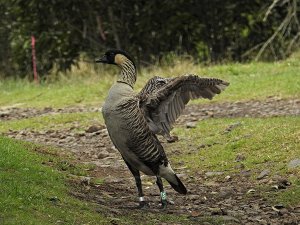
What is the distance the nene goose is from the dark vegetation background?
57.4ft

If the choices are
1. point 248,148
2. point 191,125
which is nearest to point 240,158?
Answer: point 248,148

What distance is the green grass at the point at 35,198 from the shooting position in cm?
691

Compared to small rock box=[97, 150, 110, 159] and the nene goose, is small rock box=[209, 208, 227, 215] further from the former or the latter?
small rock box=[97, 150, 110, 159]

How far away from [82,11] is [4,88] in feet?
15.2

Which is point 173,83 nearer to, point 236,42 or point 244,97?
point 244,97

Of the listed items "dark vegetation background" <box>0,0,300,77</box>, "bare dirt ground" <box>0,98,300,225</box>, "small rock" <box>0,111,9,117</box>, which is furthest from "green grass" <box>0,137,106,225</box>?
"dark vegetation background" <box>0,0,300,77</box>

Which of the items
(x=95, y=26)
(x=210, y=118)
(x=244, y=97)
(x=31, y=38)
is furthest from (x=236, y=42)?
(x=210, y=118)

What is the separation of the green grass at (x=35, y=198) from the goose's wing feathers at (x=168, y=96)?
4.18 feet

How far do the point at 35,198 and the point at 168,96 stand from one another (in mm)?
1978

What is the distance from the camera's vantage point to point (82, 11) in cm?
2753

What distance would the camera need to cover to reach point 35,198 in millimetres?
7562

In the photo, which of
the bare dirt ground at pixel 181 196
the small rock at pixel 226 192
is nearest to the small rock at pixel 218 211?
the bare dirt ground at pixel 181 196

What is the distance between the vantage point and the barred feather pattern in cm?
799

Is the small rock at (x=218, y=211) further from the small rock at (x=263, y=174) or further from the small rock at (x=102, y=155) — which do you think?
the small rock at (x=102, y=155)
